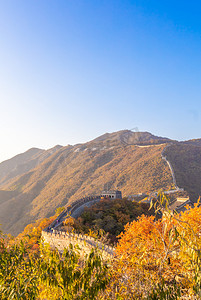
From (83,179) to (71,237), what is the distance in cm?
7832

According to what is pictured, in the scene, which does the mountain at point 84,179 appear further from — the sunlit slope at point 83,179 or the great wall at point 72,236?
the great wall at point 72,236

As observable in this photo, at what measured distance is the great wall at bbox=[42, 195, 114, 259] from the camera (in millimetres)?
15913

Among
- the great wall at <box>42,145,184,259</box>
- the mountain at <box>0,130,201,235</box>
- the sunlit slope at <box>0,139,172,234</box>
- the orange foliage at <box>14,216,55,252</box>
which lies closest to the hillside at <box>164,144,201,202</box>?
the mountain at <box>0,130,201,235</box>

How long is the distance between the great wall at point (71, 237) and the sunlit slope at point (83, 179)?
21898 mm

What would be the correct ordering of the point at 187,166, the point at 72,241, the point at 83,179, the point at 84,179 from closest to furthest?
the point at 72,241, the point at 187,166, the point at 84,179, the point at 83,179

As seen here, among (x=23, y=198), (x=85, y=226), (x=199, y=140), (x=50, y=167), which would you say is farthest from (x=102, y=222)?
(x=199, y=140)

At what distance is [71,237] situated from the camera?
18.3 metres

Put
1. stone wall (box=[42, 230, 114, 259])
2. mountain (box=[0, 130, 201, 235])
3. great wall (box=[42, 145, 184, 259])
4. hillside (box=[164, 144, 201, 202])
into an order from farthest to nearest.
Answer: mountain (box=[0, 130, 201, 235])
hillside (box=[164, 144, 201, 202])
stone wall (box=[42, 230, 114, 259])
great wall (box=[42, 145, 184, 259])

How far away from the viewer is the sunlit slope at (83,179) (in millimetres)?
68875

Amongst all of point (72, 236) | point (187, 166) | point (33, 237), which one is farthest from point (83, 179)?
point (72, 236)

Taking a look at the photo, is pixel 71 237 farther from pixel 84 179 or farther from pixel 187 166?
pixel 84 179

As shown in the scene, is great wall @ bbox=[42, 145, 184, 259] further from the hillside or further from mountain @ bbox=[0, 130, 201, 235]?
mountain @ bbox=[0, 130, 201, 235]

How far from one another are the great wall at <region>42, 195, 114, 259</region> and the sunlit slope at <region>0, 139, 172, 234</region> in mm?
21898

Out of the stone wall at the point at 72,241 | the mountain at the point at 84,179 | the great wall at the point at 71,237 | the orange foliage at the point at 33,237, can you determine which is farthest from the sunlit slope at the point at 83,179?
the stone wall at the point at 72,241
